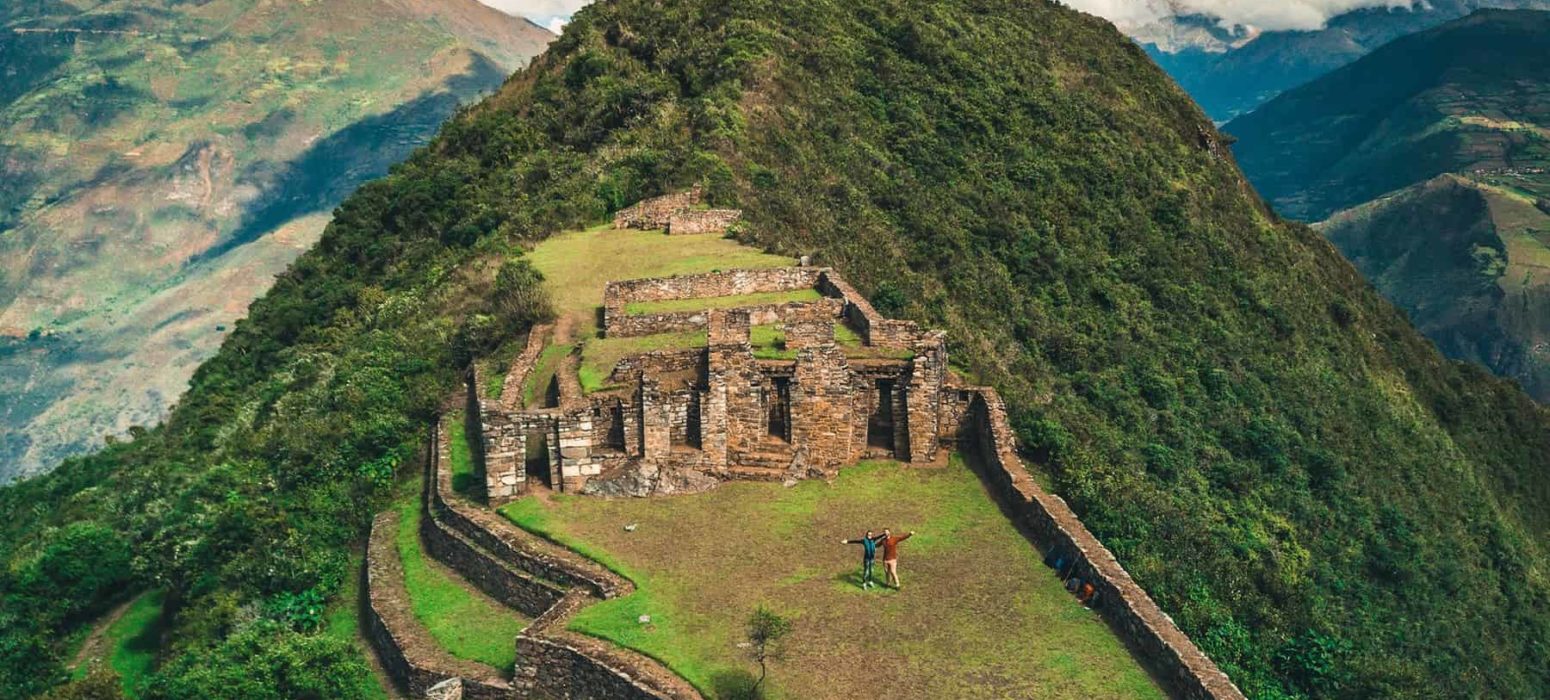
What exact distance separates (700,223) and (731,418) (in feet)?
57.8

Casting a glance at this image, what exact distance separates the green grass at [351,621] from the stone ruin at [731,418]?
131 inches

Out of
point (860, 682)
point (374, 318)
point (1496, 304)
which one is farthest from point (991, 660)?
point (1496, 304)

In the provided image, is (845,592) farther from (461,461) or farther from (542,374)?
(542,374)

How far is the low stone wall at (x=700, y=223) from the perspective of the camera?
127 feet

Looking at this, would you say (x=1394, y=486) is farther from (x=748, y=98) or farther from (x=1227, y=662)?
(x=1227, y=662)

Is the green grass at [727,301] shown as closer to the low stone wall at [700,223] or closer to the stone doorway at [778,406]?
the stone doorway at [778,406]

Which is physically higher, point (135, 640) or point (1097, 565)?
point (1097, 565)

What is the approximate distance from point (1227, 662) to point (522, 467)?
1219 cm

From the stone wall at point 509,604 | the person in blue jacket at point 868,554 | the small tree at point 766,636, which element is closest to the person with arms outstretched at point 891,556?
the person in blue jacket at point 868,554

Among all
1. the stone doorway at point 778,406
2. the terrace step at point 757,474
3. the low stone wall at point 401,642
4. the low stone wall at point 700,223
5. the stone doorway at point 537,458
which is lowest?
the low stone wall at point 401,642

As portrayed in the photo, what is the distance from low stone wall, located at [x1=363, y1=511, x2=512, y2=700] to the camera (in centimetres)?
1722

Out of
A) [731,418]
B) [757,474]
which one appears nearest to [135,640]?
[731,418]

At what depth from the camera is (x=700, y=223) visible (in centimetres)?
3875

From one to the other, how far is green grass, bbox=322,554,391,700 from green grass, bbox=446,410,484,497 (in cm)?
248
